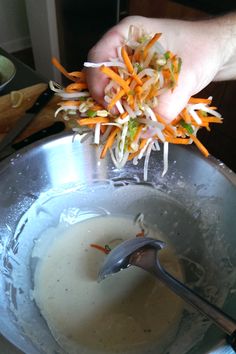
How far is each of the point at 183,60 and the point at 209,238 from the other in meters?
0.40

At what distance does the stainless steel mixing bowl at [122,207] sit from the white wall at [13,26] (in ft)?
6.43

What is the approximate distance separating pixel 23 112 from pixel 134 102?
0.52 metres

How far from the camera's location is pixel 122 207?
0.90 m

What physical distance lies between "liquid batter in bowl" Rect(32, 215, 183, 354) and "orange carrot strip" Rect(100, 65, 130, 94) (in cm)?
41

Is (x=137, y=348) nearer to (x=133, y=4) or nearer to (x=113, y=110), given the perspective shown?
(x=113, y=110)

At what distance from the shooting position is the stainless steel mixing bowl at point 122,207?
0.65m

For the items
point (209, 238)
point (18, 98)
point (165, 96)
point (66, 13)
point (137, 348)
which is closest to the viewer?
point (165, 96)

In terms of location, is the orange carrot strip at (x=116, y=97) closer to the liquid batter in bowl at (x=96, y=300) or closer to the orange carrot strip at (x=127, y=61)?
the orange carrot strip at (x=127, y=61)

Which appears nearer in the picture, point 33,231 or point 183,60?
point 183,60

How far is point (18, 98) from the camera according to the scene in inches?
39.3

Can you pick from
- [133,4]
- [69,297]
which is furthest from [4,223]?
[133,4]

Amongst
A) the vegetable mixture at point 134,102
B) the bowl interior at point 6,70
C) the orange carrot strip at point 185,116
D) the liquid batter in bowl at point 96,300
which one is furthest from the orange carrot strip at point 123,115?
the bowl interior at point 6,70

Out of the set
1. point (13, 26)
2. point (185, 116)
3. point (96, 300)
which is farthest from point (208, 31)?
point (13, 26)

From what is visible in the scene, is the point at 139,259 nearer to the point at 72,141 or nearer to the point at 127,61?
the point at 72,141
